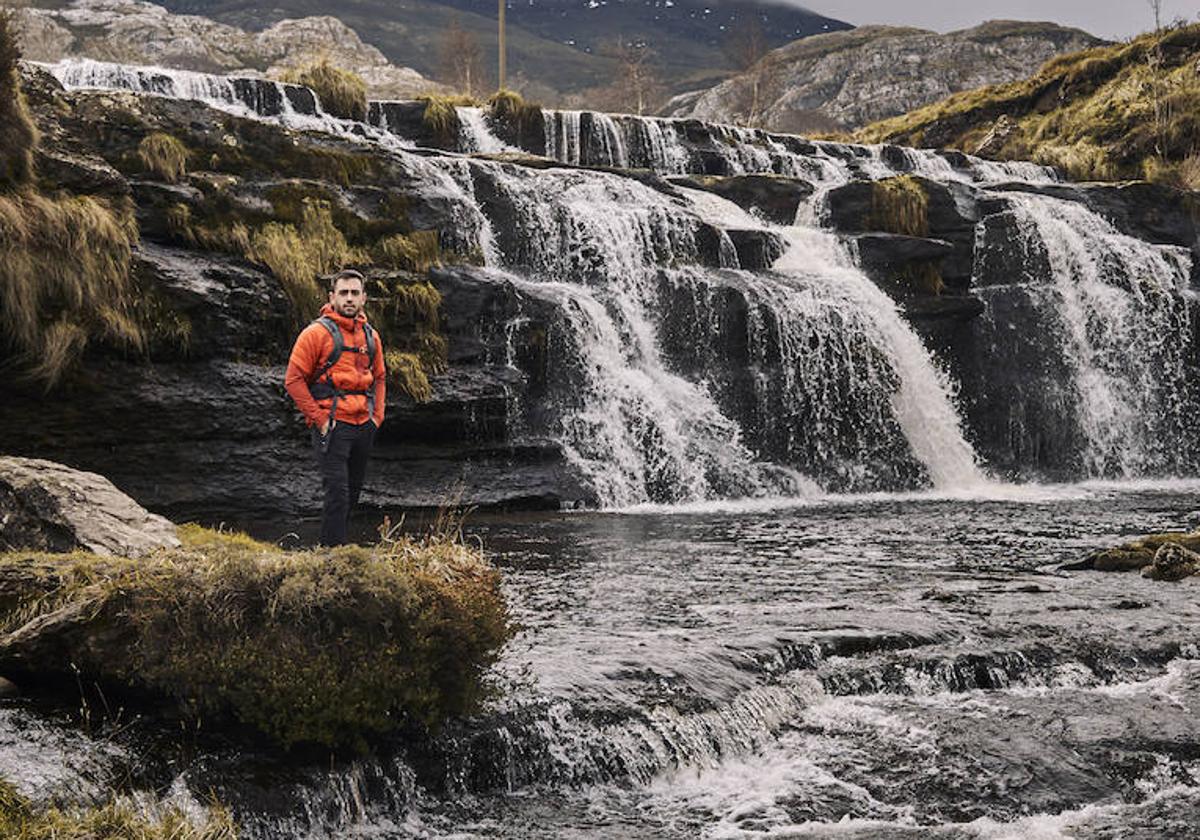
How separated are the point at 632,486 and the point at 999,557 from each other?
21.8 ft

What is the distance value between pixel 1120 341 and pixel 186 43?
99910 millimetres

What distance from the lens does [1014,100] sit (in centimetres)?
4150

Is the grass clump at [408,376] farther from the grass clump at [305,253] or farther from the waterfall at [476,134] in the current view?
the waterfall at [476,134]

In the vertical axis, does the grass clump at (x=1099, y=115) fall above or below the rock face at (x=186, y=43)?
below

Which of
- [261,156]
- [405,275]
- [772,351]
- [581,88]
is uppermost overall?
[581,88]

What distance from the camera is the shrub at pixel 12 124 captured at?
13.4 m

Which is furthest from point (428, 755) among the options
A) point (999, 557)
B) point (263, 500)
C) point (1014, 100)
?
point (1014, 100)

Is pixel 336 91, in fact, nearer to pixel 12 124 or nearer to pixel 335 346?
pixel 12 124

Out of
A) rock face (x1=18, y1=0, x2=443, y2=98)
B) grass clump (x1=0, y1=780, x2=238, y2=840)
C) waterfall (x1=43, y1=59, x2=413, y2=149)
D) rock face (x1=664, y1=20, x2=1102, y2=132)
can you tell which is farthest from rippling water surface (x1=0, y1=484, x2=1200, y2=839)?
rock face (x1=664, y1=20, x2=1102, y2=132)

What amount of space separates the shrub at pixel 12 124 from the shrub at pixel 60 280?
400 millimetres

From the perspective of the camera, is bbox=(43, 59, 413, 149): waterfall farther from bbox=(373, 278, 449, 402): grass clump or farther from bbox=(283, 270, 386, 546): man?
bbox=(283, 270, 386, 546): man

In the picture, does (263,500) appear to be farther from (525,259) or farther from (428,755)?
(428,755)

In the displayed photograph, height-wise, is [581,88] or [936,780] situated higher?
[581,88]

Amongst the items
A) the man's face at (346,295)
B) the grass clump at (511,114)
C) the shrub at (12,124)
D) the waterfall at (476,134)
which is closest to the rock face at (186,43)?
the grass clump at (511,114)
